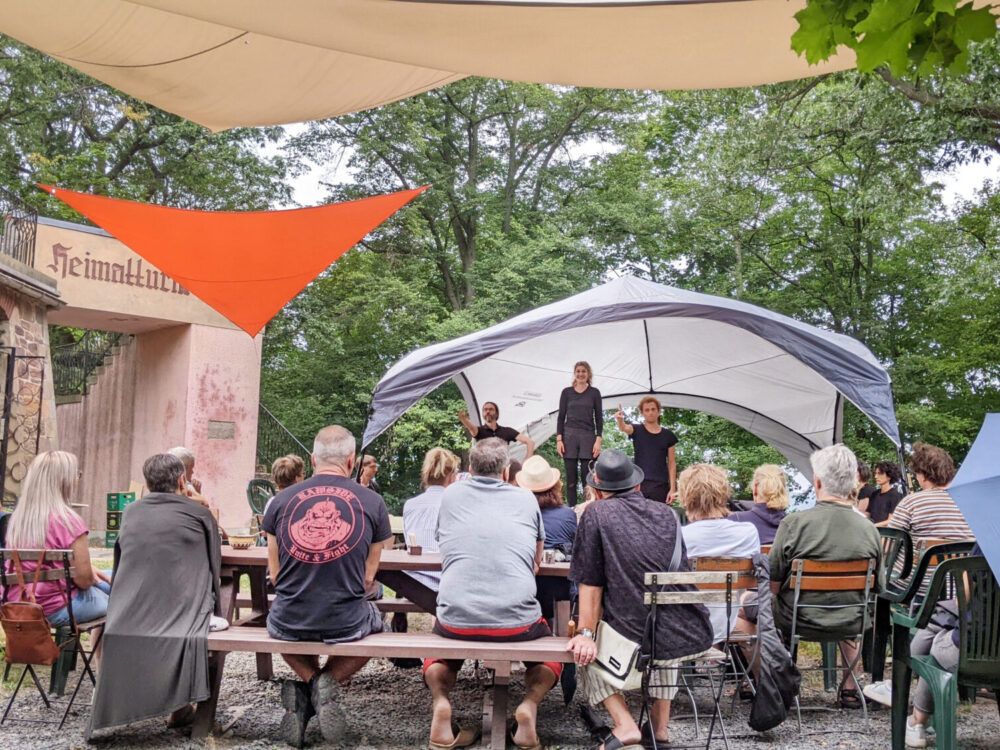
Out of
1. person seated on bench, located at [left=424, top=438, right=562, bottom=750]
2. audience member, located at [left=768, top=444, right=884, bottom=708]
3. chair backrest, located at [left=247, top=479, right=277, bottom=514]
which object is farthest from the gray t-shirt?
chair backrest, located at [left=247, top=479, right=277, bottom=514]

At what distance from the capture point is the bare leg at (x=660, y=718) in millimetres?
3672

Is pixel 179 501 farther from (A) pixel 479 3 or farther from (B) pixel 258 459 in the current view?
(B) pixel 258 459

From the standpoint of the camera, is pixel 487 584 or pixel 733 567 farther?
pixel 733 567

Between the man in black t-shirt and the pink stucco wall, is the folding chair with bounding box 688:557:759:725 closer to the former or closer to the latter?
the man in black t-shirt

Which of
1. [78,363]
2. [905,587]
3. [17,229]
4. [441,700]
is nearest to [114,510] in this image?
[78,363]

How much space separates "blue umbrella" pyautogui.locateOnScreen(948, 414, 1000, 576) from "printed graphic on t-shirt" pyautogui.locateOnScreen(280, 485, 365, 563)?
219cm

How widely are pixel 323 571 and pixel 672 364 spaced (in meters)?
7.17

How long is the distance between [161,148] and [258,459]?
7411mm

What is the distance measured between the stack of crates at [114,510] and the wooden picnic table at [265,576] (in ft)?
33.0

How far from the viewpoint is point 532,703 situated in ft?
12.2

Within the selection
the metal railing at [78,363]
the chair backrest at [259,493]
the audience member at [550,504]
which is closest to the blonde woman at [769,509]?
the audience member at [550,504]

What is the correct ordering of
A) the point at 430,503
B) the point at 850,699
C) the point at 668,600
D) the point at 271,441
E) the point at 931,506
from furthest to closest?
the point at 271,441 < the point at 430,503 < the point at 850,699 < the point at 931,506 < the point at 668,600

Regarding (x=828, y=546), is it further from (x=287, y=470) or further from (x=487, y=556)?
(x=287, y=470)

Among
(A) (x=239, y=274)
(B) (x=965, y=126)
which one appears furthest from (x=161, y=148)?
(B) (x=965, y=126)
